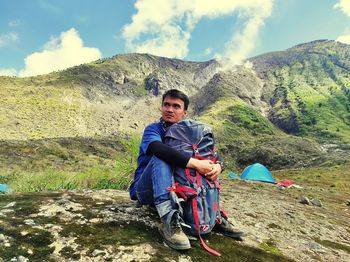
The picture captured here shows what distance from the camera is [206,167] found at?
5309 mm

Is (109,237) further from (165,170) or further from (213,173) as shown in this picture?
(213,173)

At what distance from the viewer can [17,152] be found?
2147 inches

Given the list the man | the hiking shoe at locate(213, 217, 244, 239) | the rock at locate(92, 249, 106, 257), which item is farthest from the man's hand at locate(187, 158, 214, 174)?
the rock at locate(92, 249, 106, 257)

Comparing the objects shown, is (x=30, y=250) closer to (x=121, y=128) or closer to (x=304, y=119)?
(x=121, y=128)

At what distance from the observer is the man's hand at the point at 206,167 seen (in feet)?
17.3

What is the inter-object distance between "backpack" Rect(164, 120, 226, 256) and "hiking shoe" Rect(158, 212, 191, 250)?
27 centimetres

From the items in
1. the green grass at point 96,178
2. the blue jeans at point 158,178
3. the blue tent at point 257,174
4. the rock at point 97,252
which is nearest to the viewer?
the rock at point 97,252

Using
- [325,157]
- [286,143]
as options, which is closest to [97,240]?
[325,157]

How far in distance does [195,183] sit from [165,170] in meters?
0.52

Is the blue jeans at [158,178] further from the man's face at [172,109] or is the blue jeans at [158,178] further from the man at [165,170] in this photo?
the man's face at [172,109]

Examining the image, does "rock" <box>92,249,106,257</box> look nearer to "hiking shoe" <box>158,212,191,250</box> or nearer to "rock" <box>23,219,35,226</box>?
"hiking shoe" <box>158,212,191,250</box>

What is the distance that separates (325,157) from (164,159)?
7440cm

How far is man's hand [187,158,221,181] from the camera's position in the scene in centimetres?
Answer: 526

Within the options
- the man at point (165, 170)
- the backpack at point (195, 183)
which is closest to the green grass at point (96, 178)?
the man at point (165, 170)
